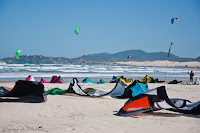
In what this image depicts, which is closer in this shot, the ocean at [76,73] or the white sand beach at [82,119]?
the white sand beach at [82,119]

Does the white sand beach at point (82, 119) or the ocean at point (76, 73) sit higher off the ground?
the white sand beach at point (82, 119)

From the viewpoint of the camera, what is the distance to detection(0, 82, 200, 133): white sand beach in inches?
192

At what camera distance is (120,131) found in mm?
4762

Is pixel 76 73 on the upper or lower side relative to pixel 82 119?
lower

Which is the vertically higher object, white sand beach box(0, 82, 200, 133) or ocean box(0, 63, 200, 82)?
white sand beach box(0, 82, 200, 133)

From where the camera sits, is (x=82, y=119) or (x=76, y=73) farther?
(x=76, y=73)

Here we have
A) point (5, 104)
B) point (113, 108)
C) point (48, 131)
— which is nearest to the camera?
point (48, 131)

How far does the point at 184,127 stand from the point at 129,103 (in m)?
1.92

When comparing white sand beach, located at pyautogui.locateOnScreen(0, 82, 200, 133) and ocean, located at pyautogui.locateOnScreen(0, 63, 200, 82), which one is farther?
ocean, located at pyautogui.locateOnScreen(0, 63, 200, 82)

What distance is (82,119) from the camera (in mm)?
6074

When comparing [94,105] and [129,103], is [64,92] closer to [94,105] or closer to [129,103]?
[94,105]

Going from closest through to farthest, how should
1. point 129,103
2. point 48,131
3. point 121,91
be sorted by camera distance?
point 48,131 < point 129,103 < point 121,91

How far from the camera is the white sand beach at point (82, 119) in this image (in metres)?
4.88

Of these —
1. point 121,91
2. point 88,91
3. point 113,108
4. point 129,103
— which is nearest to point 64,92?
point 88,91
